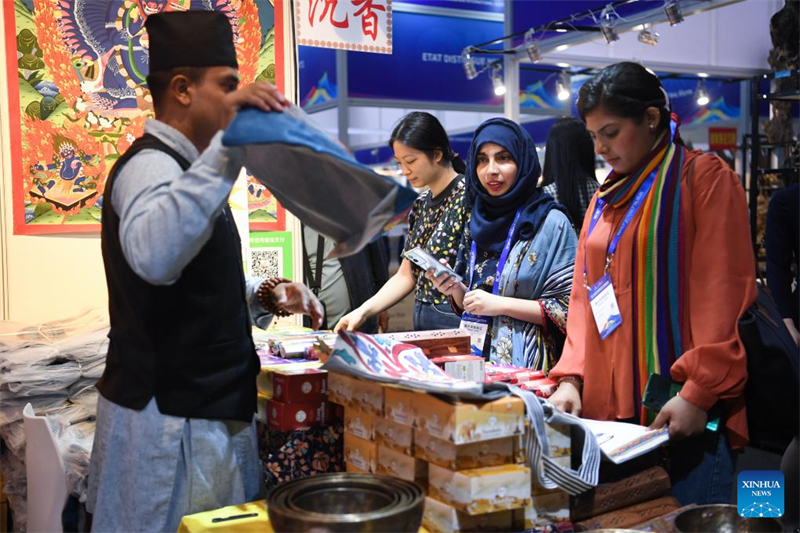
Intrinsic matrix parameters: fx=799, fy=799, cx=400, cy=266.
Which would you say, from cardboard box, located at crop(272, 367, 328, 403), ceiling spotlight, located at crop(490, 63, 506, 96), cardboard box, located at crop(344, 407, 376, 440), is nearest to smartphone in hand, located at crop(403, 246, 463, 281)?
cardboard box, located at crop(272, 367, 328, 403)

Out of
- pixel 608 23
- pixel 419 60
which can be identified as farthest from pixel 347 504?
pixel 419 60

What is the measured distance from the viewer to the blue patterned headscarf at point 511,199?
8.77 feet

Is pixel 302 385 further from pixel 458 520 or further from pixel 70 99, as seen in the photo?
pixel 70 99

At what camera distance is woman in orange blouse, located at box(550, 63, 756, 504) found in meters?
1.74

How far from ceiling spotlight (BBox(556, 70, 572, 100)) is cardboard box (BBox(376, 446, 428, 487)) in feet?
27.7

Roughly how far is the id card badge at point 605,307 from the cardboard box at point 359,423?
69cm

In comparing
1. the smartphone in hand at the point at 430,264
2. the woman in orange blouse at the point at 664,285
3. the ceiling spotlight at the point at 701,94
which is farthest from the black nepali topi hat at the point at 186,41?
the ceiling spotlight at the point at 701,94

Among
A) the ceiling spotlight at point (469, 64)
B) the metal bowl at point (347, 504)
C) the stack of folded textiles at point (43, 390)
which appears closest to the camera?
the metal bowl at point (347, 504)

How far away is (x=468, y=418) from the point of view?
4.30 feet

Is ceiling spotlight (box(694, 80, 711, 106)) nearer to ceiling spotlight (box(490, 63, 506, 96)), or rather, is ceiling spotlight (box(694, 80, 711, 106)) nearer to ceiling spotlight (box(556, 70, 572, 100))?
ceiling spotlight (box(556, 70, 572, 100))

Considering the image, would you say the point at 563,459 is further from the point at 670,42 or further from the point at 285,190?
the point at 670,42

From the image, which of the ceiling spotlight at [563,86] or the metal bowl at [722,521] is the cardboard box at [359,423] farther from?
the ceiling spotlight at [563,86]

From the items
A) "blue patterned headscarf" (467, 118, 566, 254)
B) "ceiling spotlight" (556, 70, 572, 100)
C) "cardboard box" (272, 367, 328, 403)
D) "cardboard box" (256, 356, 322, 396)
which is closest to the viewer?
"cardboard box" (272, 367, 328, 403)

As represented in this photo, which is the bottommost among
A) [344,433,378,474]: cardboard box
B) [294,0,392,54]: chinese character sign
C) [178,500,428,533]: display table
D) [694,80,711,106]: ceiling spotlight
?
[178,500,428,533]: display table
